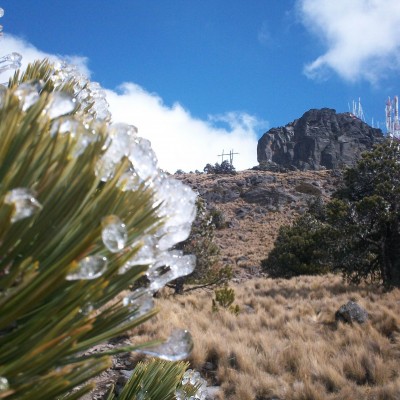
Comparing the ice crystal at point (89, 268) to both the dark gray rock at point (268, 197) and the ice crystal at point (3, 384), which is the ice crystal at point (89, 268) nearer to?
the ice crystal at point (3, 384)

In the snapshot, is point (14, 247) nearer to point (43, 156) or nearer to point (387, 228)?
point (43, 156)

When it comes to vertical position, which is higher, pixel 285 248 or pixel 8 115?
pixel 285 248

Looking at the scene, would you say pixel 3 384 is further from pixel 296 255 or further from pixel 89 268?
pixel 296 255

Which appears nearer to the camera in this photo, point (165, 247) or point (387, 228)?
point (165, 247)

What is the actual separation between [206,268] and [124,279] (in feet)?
44.6

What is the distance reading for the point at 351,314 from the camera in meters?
8.88

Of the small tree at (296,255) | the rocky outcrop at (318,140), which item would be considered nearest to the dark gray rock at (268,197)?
the small tree at (296,255)

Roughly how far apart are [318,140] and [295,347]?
263 feet

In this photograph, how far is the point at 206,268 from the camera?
46.1ft

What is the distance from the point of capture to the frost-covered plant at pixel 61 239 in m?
0.49

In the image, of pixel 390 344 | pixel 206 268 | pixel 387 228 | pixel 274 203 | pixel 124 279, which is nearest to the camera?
pixel 124 279

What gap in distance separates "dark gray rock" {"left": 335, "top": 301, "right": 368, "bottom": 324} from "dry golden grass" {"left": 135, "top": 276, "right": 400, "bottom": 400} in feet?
0.58

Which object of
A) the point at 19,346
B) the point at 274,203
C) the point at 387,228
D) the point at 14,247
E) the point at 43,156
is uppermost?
the point at 274,203

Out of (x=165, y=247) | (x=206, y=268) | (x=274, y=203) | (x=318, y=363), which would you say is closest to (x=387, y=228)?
(x=206, y=268)
